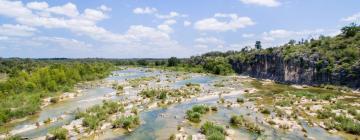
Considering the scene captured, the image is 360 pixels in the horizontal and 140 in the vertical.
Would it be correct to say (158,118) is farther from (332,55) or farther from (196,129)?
(332,55)

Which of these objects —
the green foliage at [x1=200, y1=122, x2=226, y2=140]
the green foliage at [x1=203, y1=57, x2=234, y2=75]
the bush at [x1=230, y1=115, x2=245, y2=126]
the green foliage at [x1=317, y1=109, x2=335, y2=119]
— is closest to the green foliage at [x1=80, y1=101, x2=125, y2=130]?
the green foliage at [x1=200, y1=122, x2=226, y2=140]

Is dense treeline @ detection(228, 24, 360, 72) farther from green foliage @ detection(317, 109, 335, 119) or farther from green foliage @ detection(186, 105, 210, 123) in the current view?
green foliage @ detection(186, 105, 210, 123)

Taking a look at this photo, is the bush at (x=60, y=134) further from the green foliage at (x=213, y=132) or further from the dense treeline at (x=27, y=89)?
the green foliage at (x=213, y=132)

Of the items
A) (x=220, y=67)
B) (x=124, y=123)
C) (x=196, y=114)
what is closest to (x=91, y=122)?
(x=124, y=123)

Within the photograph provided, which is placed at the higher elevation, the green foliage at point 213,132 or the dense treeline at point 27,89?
the dense treeline at point 27,89

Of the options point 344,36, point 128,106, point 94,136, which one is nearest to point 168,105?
point 128,106

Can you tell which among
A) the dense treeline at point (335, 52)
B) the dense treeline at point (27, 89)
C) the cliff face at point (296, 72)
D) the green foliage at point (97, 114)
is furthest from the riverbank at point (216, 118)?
the dense treeline at point (335, 52)

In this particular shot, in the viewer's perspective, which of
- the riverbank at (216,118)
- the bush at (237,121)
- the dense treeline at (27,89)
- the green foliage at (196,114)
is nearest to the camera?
the riverbank at (216,118)

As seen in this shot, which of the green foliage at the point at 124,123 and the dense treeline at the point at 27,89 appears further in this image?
the dense treeline at the point at 27,89
